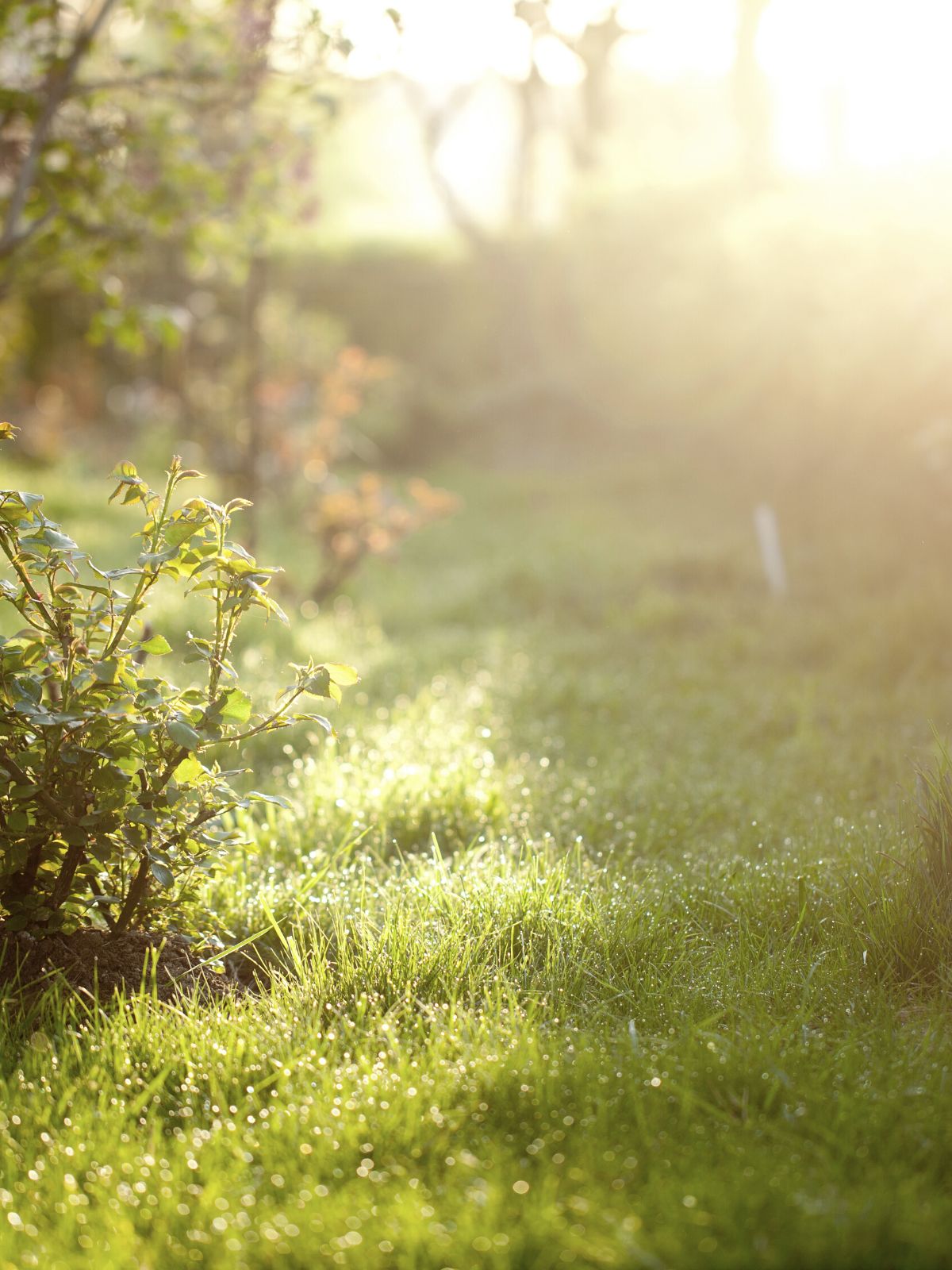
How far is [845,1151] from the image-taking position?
1.61 m

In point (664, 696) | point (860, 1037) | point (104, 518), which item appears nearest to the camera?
point (860, 1037)

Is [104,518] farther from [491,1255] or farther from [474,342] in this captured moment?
[474,342]

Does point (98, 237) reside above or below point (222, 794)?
above

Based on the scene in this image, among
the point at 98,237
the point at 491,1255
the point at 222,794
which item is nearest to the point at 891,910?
the point at 491,1255

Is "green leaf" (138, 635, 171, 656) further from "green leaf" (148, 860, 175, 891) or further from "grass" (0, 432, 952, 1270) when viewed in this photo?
"grass" (0, 432, 952, 1270)

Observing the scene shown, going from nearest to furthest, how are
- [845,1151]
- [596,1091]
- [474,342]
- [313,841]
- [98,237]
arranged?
1. [845,1151]
2. [596,1091]
3. [313,841]
4. [98,237]
5. [474,342]

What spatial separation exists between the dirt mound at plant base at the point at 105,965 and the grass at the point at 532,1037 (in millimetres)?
77

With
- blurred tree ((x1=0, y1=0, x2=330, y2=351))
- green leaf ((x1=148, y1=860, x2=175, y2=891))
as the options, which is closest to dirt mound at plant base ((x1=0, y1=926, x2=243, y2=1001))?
green leaf ((x1=148, y1=860, x2=175, y2=891))

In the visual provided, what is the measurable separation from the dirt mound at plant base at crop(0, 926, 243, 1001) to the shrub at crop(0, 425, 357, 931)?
77 mm

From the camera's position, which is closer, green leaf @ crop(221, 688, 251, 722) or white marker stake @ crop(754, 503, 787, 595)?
green leaf @ crop(221, 688, 251, 722)

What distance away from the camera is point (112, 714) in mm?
1902

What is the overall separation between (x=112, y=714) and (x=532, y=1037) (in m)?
0.97

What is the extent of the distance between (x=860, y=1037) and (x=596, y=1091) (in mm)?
556

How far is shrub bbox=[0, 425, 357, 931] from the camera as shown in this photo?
1959 millimetres
